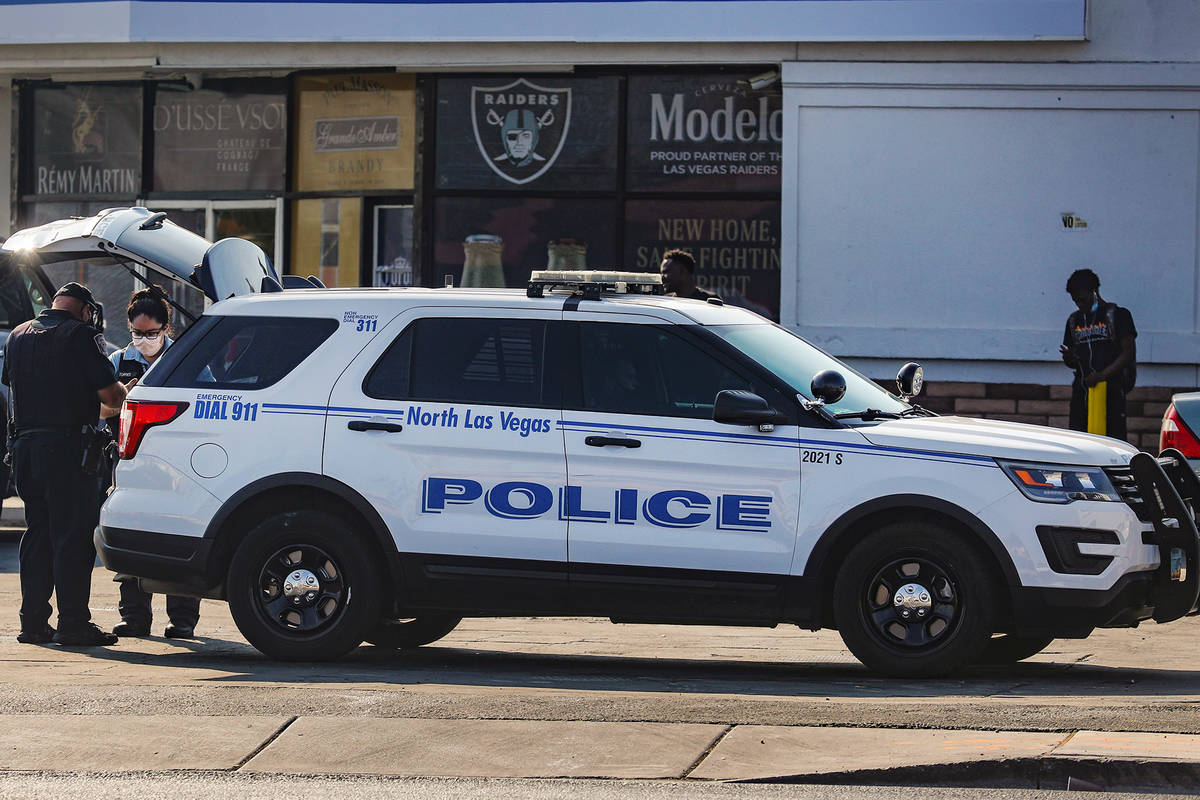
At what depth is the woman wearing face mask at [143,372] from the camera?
9438 mm

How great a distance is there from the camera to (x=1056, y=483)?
7.52m

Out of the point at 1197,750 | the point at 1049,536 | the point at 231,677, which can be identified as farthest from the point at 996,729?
the point at 231,677

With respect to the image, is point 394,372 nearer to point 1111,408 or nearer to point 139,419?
point 139,419

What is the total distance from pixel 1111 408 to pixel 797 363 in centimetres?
632

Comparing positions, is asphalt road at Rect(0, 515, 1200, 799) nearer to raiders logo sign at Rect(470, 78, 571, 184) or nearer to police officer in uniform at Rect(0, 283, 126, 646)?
police officer in uniform at Rect(0, 283, 126, 646)

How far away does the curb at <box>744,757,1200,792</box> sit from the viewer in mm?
5633

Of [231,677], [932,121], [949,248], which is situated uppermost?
[932,121]

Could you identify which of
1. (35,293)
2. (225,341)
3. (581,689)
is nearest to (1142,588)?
(581,689)

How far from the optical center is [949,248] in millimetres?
15453

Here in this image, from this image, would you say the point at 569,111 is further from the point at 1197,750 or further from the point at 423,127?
the point at 1197,750

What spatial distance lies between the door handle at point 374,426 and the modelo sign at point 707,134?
8559mm

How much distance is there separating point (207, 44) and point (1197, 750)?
12981mm

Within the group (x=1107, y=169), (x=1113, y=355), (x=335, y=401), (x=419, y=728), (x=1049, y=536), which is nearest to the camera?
(x=419, y=728)

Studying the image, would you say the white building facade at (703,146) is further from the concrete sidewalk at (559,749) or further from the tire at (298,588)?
the concrete sidewalk at (559,749)
